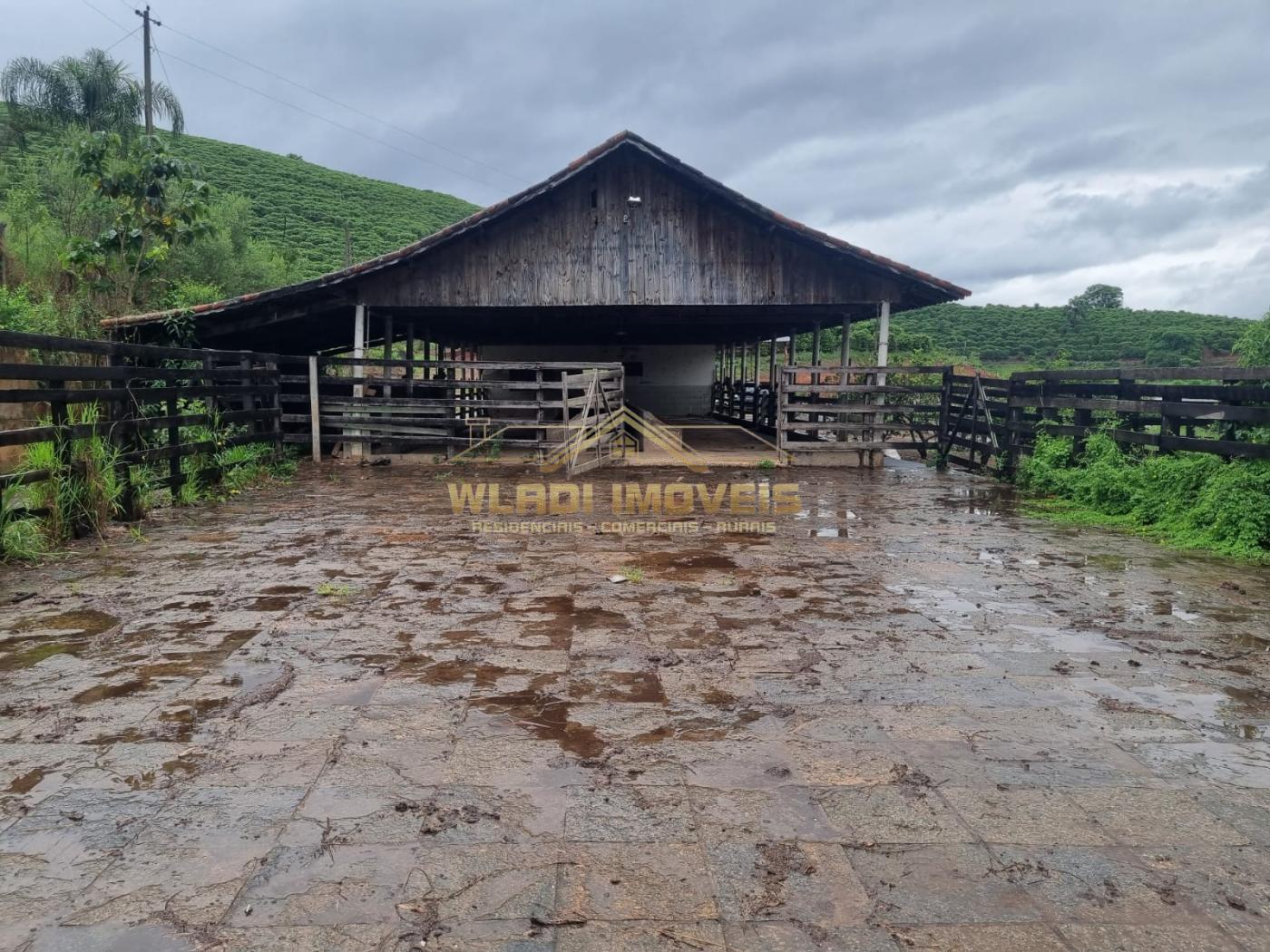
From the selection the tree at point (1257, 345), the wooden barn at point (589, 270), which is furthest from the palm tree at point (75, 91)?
the tree at point (1257, 345)

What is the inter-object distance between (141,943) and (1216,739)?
3.73 m

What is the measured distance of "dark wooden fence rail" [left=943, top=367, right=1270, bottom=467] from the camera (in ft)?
23.8

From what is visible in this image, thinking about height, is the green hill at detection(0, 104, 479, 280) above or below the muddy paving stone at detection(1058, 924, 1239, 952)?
above

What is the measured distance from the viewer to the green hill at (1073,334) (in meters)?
43.8

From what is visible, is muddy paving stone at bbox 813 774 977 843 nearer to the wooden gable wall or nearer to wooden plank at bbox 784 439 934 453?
wooden plank at bbox 784 439 934 453

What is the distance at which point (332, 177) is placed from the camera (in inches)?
2400

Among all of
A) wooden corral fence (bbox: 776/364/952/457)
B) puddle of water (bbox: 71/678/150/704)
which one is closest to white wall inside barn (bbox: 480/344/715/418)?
wooden corral fence (bbox: 776/364/952/457)

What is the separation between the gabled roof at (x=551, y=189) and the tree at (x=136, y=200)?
259cm

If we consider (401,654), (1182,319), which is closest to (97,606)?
(401,654)

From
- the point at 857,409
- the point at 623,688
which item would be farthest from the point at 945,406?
the point at 623,688

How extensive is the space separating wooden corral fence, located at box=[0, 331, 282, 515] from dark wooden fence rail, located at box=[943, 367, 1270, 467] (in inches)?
353

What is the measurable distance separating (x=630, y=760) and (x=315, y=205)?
55.7m

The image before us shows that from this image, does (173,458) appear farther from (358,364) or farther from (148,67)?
(148,67)

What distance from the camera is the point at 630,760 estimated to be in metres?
2.97
